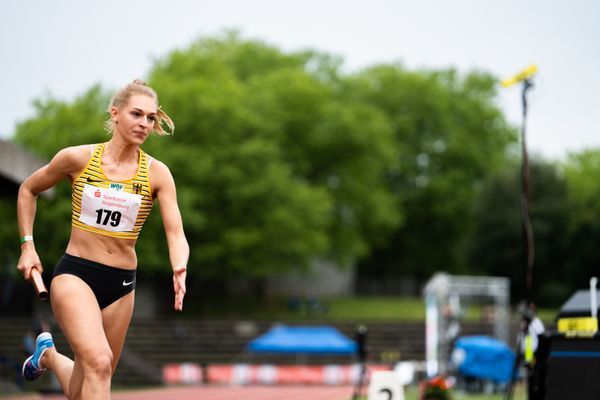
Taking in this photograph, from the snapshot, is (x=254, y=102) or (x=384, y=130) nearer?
(x=254, y=102)

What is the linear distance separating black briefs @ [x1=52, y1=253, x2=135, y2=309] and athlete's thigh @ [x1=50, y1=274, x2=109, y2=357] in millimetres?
44

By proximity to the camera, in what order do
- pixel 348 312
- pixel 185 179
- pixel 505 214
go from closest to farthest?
pixel 185 179, pixel 348 312, pixel 505 214

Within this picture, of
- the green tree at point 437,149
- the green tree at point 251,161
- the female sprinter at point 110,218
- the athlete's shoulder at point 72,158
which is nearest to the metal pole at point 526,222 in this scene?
the female sprinter at point 110,218

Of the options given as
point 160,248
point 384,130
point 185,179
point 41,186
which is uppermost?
point 384,130

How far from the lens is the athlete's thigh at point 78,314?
5648mm

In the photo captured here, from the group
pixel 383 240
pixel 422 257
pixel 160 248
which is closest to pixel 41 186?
pixel 160 248

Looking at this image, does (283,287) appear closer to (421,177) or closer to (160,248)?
(421,177)

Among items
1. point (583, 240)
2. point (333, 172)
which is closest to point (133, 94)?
point (333, 172)

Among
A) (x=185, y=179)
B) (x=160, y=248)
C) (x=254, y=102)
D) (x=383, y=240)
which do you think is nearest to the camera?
(x=160, y=248)

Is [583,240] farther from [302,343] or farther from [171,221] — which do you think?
[171,221]

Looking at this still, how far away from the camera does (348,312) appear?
192 feet

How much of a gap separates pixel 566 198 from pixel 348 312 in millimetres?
15684

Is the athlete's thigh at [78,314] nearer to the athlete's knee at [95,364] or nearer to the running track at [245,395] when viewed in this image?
the athlete's knee at [95,364]

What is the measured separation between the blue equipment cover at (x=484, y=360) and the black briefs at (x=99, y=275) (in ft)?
78.0
